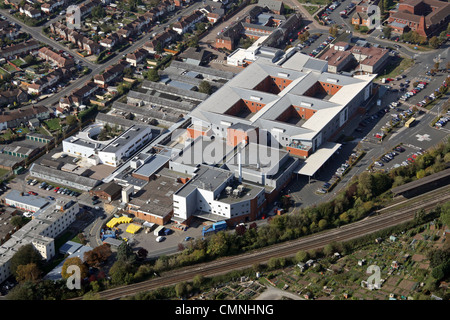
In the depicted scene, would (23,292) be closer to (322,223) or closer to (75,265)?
(75,265)

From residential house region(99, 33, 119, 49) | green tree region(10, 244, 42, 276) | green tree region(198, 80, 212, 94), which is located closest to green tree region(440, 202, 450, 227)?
green tree region(198, 80, 212, 94)

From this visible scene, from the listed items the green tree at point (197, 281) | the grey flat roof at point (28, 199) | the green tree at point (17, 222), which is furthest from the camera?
the grey flat roof at point (28, 199)

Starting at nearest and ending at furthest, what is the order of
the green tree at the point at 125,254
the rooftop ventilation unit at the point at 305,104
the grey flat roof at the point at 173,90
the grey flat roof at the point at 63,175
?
1. the green tree at the point at 125,254
2. the grey flat roof at the point at 63,175
3. the rooftop ventilation unit at the point at 305,104
4. the grey flat roof at the point at 173,90

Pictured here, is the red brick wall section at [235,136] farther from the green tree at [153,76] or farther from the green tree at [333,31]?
the green tree at [333,31]

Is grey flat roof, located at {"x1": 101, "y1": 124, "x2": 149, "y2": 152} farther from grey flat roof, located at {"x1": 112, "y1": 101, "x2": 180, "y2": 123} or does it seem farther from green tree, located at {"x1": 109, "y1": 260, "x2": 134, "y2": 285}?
green tree, located at {"x1": 109, "y1": 260, "x2": 134, "y2": 285}

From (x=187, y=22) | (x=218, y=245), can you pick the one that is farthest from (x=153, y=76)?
(x=218, y=245)

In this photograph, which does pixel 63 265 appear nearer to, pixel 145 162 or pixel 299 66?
pixel 145 162

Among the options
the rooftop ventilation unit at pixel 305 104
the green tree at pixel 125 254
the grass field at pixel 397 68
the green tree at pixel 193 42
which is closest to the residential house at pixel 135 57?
the green tree at pixel 193 42

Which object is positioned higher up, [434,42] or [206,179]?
[434,42]

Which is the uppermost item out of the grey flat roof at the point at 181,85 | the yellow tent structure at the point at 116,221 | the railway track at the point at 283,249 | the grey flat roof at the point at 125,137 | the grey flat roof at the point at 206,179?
the grey flat roof at the point at 206,179

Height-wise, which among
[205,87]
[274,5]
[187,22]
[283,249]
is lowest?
[283,249]

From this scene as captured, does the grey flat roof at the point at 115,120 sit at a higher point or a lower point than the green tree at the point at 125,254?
lower
